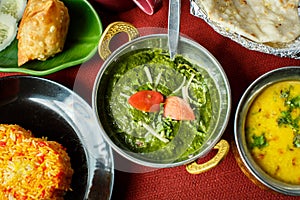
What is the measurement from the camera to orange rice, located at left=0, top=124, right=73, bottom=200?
9.37ft

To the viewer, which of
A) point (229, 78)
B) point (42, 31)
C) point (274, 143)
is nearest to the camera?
point (274, 143)

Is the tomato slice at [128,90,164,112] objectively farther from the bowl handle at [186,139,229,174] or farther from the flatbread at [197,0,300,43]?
the flatbread at [197,0,300,43]

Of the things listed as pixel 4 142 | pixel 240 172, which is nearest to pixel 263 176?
pixel 240 172

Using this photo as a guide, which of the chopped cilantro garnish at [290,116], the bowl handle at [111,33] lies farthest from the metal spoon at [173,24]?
the chopped cilantro garnish at [290,116]

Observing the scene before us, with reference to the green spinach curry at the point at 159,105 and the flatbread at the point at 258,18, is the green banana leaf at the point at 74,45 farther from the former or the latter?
the flatbread at the point at 258,18

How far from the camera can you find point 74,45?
10.1 ft

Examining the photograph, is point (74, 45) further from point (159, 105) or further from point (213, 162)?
point (213, 162)

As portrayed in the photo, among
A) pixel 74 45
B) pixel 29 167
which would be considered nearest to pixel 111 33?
pixel 74 45

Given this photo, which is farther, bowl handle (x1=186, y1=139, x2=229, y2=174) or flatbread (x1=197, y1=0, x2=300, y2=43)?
flatbread (x1=197, y1=0, x2=300, y2=43)

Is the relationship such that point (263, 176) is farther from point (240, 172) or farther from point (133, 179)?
point (133, 179)

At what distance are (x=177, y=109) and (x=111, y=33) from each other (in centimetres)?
52

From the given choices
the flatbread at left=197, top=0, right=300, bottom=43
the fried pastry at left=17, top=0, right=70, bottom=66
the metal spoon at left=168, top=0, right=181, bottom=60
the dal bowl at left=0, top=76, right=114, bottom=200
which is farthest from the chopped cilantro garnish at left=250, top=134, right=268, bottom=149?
the fried pastry at left=17, top=0, right=70, bottom=66

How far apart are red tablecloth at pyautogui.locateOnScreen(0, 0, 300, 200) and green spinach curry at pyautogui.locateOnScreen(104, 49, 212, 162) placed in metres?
0.17

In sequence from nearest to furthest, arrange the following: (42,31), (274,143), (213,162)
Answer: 1. (213,162)
2. (274,143)
3. (42,31)
